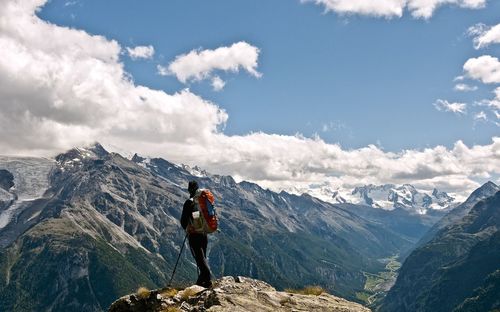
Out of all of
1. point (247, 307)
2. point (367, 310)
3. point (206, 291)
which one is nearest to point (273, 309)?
point (247, 307)

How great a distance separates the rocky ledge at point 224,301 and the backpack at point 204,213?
2.44 metres

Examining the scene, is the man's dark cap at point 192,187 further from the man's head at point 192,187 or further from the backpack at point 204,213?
the backpack at point 204,213

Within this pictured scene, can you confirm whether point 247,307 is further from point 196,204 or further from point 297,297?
point 196,204

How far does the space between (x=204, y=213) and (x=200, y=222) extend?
454 mm

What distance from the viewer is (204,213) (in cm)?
2064

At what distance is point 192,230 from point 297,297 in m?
5.24

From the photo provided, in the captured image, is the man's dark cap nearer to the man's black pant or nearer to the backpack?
the backpack

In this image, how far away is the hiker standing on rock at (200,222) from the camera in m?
20.6

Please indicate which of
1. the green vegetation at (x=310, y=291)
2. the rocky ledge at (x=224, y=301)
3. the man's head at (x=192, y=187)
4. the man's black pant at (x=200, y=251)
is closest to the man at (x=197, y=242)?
the man's black pant at (x=200, y=251)

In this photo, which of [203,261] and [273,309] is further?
[203,261]

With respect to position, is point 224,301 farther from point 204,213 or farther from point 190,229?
point 190,229

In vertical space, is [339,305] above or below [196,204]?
below

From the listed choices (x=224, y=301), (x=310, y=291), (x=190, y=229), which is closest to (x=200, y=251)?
(x=190, y=229)

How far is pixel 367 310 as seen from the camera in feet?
63.1
